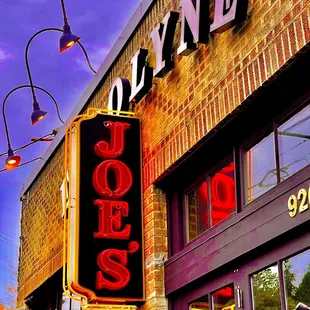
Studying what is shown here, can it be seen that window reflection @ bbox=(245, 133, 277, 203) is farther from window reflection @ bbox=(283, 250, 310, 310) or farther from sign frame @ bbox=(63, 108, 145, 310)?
sign frame @ bbox=(63, 108, 145, 310)

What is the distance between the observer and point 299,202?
4641 millimetres

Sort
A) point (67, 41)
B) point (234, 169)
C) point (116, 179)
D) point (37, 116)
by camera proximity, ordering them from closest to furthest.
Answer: point (234, 169)
point (116, 179)
point (67, 41)
point (37, 116)

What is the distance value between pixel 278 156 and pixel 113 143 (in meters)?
2.14

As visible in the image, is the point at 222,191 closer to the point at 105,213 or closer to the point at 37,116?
the point at 105,213

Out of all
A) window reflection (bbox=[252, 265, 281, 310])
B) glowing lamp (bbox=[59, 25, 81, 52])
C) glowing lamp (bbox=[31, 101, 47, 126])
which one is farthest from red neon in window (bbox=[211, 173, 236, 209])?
glowing lamp (bbox=[31, 101, 47, 126])

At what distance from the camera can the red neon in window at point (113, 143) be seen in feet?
22.1

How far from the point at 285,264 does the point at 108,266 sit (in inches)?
80.9

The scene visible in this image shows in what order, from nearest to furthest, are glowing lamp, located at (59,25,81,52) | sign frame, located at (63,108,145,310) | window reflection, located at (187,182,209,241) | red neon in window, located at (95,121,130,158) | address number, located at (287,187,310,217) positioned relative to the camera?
1. address number, located at (287,187,310,217)
2. window reflection, located at (187,182,209,241)
3. sign frame, located at (63,108,145,310)
4. red neon in window, located at (95,121,130,158)
5. glowing lamp, located at (59,25,81,52)

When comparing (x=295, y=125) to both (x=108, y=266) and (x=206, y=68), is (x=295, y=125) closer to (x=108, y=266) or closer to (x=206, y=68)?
(x=206, y=68)

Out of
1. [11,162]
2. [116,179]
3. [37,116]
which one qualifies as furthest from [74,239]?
[11,162]

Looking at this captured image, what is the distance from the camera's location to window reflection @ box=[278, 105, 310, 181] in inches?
191

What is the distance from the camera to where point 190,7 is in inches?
234

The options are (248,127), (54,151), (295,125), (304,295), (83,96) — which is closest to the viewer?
(304,295)

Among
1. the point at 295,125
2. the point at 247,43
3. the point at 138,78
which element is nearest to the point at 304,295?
the point at 295,125
